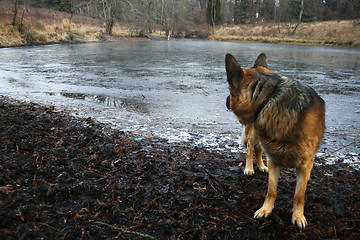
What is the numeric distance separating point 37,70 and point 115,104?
7.97 metres

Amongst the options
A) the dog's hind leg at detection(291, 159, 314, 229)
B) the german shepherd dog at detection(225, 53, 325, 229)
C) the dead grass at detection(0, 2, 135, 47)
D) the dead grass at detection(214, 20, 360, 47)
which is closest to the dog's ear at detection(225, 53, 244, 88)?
the german shepherd dog at detection(225, 53, 325, 229)

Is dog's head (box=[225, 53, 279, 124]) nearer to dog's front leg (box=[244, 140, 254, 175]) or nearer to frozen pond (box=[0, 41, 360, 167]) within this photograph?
dog's front leg (box=[244, 140, 254, 175])

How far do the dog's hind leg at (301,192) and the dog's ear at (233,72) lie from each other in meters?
1.06

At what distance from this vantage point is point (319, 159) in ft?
13.1

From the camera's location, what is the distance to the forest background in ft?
105

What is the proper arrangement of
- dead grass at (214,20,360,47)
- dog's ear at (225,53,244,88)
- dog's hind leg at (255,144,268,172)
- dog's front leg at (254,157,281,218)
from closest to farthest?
dog's ear at (225,53,244,88), dog's front leg at (254,157,281,218), dog's hind leg at (255,144,268,172), dead grass at (214,20,360,47)

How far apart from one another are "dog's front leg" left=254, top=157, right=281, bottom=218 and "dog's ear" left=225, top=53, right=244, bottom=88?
2.98 feet

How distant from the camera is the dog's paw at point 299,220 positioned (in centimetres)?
246

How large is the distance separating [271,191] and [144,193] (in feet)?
4.77

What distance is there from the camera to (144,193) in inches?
114

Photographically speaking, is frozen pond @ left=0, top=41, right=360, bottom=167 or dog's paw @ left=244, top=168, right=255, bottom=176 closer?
dog's paw @ left=244, top=168, right=255, bottom=176

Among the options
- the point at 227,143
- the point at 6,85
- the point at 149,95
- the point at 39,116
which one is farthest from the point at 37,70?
the point at 227,143

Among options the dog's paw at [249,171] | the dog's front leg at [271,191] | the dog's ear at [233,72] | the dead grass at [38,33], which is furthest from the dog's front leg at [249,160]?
the dead grass at [38,33]

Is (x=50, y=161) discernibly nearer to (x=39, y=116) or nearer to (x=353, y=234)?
(x=39, y=116)
